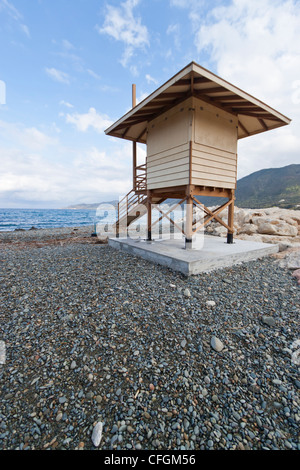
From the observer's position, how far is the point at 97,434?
220 cm

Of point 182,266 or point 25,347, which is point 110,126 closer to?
point 182,266

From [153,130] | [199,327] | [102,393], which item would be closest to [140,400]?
[102,393]

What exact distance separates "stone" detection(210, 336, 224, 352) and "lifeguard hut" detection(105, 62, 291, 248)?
14.9 ft

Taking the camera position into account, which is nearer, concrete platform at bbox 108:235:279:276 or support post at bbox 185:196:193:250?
concrete platform at bbox 108:235:279:276

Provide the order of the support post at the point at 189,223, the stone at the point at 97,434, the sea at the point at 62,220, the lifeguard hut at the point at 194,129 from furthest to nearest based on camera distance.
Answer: the sea at the point at 62,220
the support post at the point at 189,223
the lifeguard hut at the point at 194,129
the stone at the point at 97,434

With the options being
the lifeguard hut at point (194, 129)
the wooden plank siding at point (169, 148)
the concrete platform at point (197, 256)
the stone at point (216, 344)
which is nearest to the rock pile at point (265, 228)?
the concrete platform at point (197, 256)

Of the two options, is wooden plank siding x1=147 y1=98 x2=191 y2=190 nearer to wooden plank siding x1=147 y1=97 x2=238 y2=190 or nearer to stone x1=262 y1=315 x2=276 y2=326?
wooden plank siding x1=147 y1=97 x2=238 y2=190

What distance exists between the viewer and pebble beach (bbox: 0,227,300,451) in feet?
7.30

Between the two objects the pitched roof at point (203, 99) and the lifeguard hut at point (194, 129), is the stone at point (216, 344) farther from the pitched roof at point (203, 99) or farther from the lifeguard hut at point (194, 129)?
the pitched roof at point (203, 99)

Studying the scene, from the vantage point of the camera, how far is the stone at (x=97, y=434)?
7.01 ft

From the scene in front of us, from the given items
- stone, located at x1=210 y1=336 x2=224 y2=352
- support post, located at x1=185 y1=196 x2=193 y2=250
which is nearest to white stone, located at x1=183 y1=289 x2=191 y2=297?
stone, located at x1=210 y1=336 x2=224 y2=352

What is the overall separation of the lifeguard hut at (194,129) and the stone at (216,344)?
4536 millimetres

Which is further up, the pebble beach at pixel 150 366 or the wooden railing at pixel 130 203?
the wooden railing at pixel 130 203
